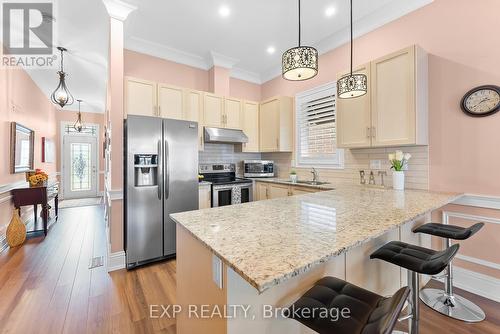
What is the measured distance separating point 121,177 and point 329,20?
3381 millimetres

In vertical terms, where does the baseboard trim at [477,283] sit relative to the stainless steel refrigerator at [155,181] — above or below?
below

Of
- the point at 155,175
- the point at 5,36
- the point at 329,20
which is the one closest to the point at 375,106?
the point at 329,20

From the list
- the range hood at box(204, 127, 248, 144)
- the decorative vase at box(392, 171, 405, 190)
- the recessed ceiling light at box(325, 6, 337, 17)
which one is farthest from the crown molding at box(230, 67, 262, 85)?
the decorative vase at box(392, 171, 405, 190)

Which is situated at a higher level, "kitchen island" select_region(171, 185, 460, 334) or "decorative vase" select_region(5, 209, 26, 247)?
"kitchen island" select_region(171, 185, 460, 334)

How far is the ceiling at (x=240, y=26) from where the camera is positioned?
269 centimetres

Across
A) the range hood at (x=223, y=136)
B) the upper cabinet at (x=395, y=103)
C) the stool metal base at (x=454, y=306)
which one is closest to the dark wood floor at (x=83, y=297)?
the stool metal base at (x=454, y=306)

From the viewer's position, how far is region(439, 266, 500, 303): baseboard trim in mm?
2027

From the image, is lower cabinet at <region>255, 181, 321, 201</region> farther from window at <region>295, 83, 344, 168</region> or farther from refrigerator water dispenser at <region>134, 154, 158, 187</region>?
refrigerator water dispenser at <region>134, 154, 158, 187</region>

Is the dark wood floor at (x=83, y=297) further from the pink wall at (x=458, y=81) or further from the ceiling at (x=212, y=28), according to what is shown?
the ceiling at (x=212, y=28)

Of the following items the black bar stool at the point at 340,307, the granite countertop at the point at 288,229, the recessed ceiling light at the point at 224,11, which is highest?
the recessed ceiling light at the point at 224,11

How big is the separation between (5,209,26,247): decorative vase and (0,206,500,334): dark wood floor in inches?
6.2

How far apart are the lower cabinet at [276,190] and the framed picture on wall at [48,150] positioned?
218 inches

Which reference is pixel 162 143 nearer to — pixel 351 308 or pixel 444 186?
pixel 351 308

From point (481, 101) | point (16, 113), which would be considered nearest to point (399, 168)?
point (481, 101)
